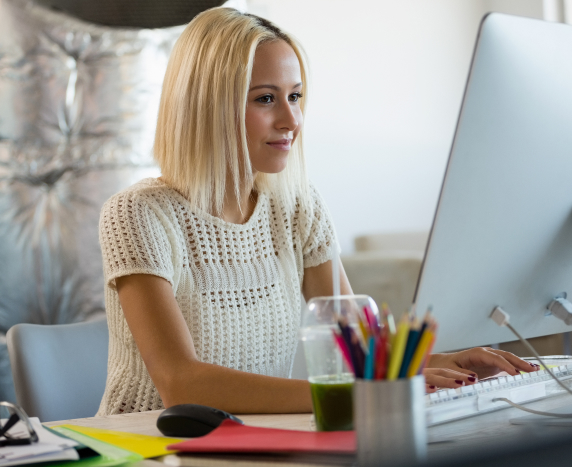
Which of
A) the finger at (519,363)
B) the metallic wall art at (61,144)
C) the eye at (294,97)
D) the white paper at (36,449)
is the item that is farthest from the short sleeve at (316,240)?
the metallic wall art at (61,144)

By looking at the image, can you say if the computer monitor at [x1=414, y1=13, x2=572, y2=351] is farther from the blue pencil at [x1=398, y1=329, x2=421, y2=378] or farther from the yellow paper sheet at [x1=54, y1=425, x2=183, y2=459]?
the yellow paper sheet at [x1=54, y1=425, x2=183, y2=459]

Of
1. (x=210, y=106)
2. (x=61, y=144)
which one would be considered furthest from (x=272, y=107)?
(x=61, y=144)

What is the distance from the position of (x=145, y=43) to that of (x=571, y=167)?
1.76 metres

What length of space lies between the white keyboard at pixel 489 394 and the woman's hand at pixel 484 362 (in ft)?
0.10

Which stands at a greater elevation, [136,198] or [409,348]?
[136,198]

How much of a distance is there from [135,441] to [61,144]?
157cm

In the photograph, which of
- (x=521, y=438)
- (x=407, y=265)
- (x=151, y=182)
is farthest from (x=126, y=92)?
(x=521, y=438)

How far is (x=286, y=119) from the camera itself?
130cm

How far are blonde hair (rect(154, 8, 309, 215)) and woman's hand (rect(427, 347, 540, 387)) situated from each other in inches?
21.9

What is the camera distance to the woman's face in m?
1.30

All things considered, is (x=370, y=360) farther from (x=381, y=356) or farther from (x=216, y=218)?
(x=216, y=218)

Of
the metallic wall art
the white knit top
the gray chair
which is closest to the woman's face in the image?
the white knit top

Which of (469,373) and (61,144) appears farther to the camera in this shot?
(61,144)

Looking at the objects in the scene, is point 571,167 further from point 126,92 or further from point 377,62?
point 377,62
